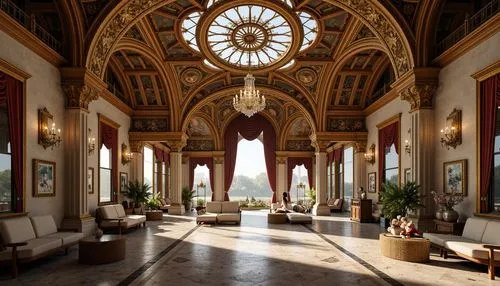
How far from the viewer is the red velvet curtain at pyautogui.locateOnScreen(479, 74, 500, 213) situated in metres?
7.99

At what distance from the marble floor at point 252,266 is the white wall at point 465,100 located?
198 centimetres

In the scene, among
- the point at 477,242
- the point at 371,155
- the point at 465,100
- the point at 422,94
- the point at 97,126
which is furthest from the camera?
the point at 371,155

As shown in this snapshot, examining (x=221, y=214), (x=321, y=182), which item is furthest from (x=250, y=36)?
(x=321, y=182)

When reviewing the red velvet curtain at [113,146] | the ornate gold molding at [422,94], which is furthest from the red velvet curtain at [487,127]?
the red velvet curtain at [113,146]

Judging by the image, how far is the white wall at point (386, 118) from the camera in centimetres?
1296

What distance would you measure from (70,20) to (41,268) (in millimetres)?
5788

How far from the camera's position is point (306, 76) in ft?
56.7

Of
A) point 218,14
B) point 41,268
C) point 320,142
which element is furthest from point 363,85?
point 41,268

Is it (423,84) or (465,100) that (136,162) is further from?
(465,100)

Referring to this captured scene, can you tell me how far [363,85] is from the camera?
56.4ft

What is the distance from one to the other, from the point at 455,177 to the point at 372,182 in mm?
7125

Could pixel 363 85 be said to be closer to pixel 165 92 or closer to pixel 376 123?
pixel 376 123

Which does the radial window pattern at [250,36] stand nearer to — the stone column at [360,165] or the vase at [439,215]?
the stone column at [360,165]

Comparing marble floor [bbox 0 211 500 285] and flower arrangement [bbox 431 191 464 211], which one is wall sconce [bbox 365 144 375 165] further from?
flower arrangement [bbox 431 191 464 211]
